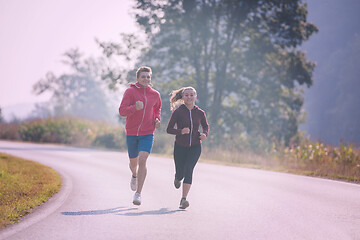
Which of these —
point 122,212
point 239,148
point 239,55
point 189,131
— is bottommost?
point 122,212

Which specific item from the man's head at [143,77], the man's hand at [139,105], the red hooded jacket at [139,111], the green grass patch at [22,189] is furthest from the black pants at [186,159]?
the green grass patch at [22,189]

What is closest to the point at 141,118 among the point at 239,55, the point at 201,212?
the point at 201,212

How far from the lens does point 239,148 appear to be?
1032 inches

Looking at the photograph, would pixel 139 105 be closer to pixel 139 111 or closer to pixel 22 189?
pixel 139 111

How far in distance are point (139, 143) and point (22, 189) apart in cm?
273

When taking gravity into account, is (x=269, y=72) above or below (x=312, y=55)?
below

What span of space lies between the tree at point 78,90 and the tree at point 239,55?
47.9 m

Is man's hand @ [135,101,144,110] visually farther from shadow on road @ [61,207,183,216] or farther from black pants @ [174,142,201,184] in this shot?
shadow on road @ [61,207,183,216]

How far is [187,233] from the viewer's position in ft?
19.0

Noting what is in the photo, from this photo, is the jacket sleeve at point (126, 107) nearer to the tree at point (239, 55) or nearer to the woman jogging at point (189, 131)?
the woman jogging at point (189, 131)

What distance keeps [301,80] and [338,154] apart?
14063 millimetres

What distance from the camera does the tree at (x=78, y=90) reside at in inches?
3091

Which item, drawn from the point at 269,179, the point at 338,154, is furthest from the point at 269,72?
the point at 269,179

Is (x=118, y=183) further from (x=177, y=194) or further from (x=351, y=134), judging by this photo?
(x=351, y=134)
